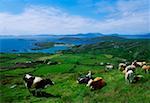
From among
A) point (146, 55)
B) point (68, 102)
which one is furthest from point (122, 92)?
point (146, 55)

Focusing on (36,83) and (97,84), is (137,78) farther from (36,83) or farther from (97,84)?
(36,83)

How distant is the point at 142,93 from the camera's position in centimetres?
2430

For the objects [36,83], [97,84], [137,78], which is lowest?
[36,83]

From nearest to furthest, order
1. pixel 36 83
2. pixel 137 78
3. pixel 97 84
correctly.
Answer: pixel 137 78 < pixel 97 84 < pixel 36 83

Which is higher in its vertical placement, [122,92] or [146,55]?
[122,92]

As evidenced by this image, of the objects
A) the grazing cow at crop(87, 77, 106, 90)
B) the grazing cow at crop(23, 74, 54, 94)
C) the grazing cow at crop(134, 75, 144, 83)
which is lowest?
the grazing cow at crop(23, 74, 54, 94)

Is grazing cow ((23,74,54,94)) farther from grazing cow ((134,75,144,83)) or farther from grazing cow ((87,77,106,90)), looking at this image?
grazing cow ((134,75,144,83))

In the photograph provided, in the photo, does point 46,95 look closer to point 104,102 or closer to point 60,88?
point 60,88

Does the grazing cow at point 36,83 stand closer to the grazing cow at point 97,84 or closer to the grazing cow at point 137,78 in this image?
the grazing cow at point 97,84

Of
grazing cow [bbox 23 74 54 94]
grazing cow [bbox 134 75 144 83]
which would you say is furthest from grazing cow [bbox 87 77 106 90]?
grazing cow [bbox 23 74 54 94]

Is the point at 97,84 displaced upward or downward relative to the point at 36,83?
upward

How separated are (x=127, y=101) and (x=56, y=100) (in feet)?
24.2

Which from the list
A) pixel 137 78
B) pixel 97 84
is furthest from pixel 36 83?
pixel 137 78

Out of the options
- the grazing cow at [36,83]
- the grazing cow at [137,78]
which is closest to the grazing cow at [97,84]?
the grazing cow at [137,78]
